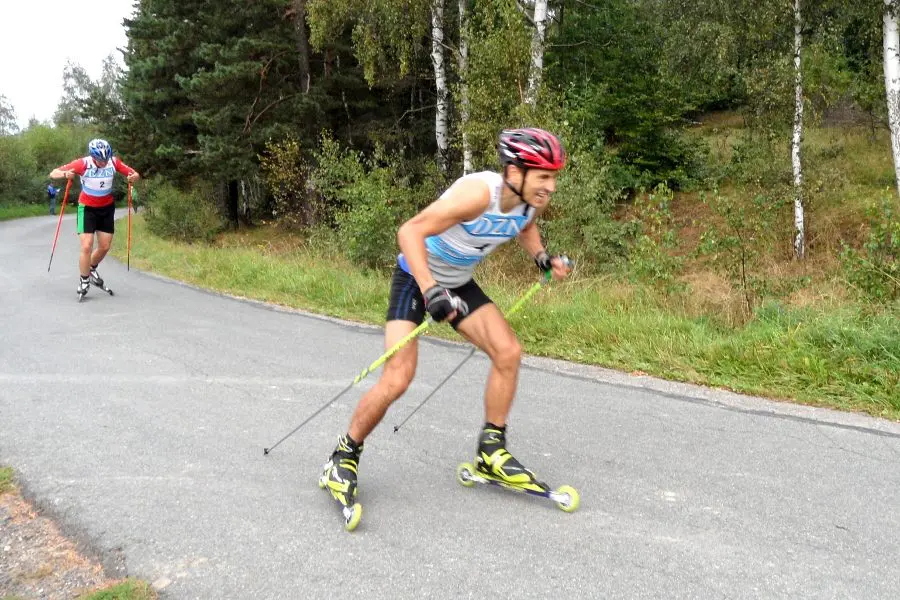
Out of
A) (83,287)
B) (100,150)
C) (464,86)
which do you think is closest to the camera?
(100,150)

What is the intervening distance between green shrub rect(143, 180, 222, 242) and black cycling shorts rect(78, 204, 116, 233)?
40.3 feet

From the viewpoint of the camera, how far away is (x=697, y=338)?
641 centimetres

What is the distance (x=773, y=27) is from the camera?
43.2 ft

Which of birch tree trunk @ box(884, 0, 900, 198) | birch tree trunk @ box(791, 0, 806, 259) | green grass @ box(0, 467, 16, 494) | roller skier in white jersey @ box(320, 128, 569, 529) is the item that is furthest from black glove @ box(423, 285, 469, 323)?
birch tree trunk @ box(791, 0, 806, 259)

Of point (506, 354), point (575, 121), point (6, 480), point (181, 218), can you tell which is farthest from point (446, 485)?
point (181, 218)

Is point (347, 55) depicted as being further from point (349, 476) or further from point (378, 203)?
point (349, 476)

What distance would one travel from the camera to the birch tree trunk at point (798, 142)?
516 inches

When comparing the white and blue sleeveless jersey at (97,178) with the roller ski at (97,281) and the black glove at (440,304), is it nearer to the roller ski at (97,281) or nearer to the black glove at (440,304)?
the roller ski at (97,281)

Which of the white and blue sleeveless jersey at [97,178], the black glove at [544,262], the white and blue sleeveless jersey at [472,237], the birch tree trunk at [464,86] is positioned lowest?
the black glove at [544,262]

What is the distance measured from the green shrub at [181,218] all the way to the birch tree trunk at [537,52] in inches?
511

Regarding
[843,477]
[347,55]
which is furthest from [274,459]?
[347,55]

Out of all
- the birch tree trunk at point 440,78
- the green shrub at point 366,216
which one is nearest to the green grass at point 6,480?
the green shrub at point 366,216

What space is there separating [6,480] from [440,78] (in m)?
13.9

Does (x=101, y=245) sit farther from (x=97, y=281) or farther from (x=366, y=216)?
(x=366, y=216)
